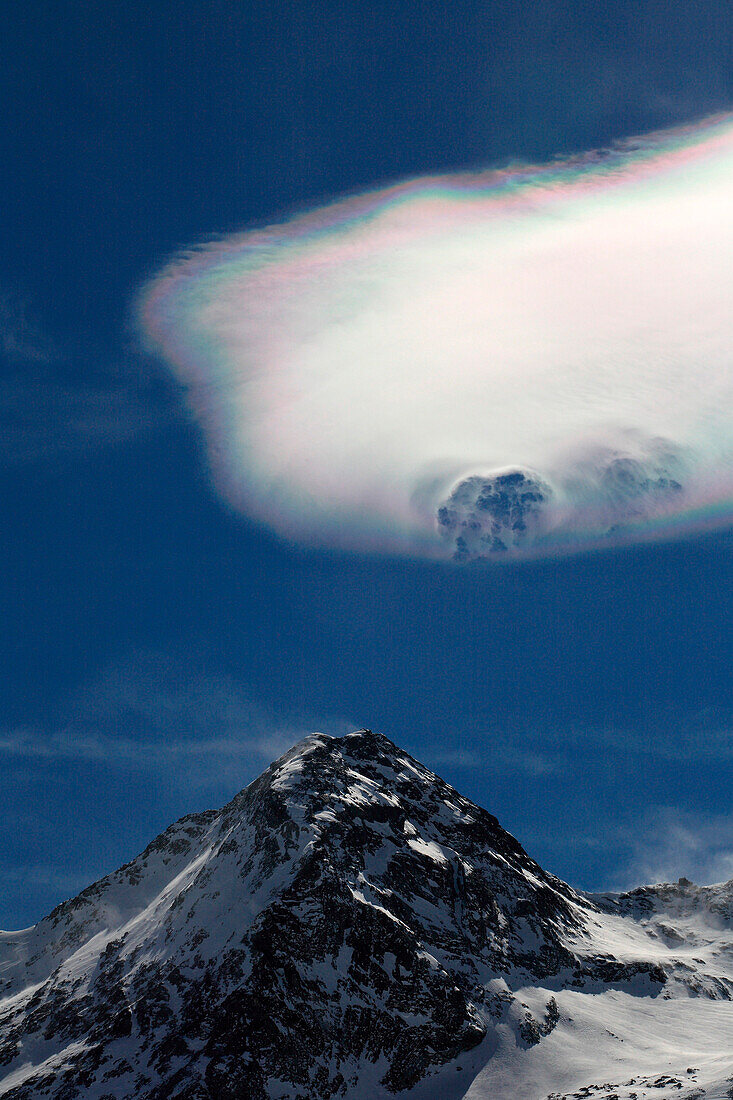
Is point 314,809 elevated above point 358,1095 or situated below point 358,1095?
above

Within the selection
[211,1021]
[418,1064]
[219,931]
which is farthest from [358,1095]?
[219,931]

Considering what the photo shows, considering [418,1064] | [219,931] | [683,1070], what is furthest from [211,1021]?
[683,1070]

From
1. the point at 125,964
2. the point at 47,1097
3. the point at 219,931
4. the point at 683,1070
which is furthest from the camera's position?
the point at 125,964

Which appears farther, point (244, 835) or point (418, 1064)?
point (244, 835)

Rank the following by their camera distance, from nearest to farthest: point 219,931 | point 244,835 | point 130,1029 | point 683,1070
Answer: point 683,1070, point 130,1029, point 219,931, point 244,835

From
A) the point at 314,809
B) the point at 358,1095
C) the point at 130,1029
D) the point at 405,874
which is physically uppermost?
the point at 314,809

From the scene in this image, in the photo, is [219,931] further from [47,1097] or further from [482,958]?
[482,958]
